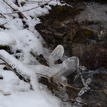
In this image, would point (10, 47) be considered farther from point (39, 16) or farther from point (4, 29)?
point (39, 16)

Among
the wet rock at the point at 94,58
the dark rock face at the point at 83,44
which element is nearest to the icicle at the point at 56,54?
the dark rock face at the point at 83,44

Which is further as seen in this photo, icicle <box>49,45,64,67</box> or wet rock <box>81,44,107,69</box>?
wet rock <box>81,44,107,69</box>

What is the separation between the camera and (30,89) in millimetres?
1872

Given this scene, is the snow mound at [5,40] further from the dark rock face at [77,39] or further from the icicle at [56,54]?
the dark rock face at [77,39]

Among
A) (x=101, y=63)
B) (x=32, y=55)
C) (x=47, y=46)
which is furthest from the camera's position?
(x=47, y=46)

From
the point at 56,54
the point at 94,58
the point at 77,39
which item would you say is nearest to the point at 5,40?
the point at 56,54

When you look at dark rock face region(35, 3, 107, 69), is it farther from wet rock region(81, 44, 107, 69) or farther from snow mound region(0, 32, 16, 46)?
snow mound region(0, 32, 16, 46)

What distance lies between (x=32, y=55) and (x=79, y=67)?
798 millimetres

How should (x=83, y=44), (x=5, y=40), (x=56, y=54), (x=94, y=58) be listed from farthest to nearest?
(x=83, y=44)
(x=94, y=58)
(x=56, y=54)
(x=5, y=40)

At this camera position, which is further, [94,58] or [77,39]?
[77,39]

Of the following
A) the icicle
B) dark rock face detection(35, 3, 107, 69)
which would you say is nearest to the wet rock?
dark rock face detection(35, 3, 107, 69)

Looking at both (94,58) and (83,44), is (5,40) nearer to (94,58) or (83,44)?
(83,44)

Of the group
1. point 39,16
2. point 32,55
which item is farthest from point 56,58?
point 39,16

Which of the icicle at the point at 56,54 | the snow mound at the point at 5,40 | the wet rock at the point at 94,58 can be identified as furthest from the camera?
the wet rock at the point at 94,58
